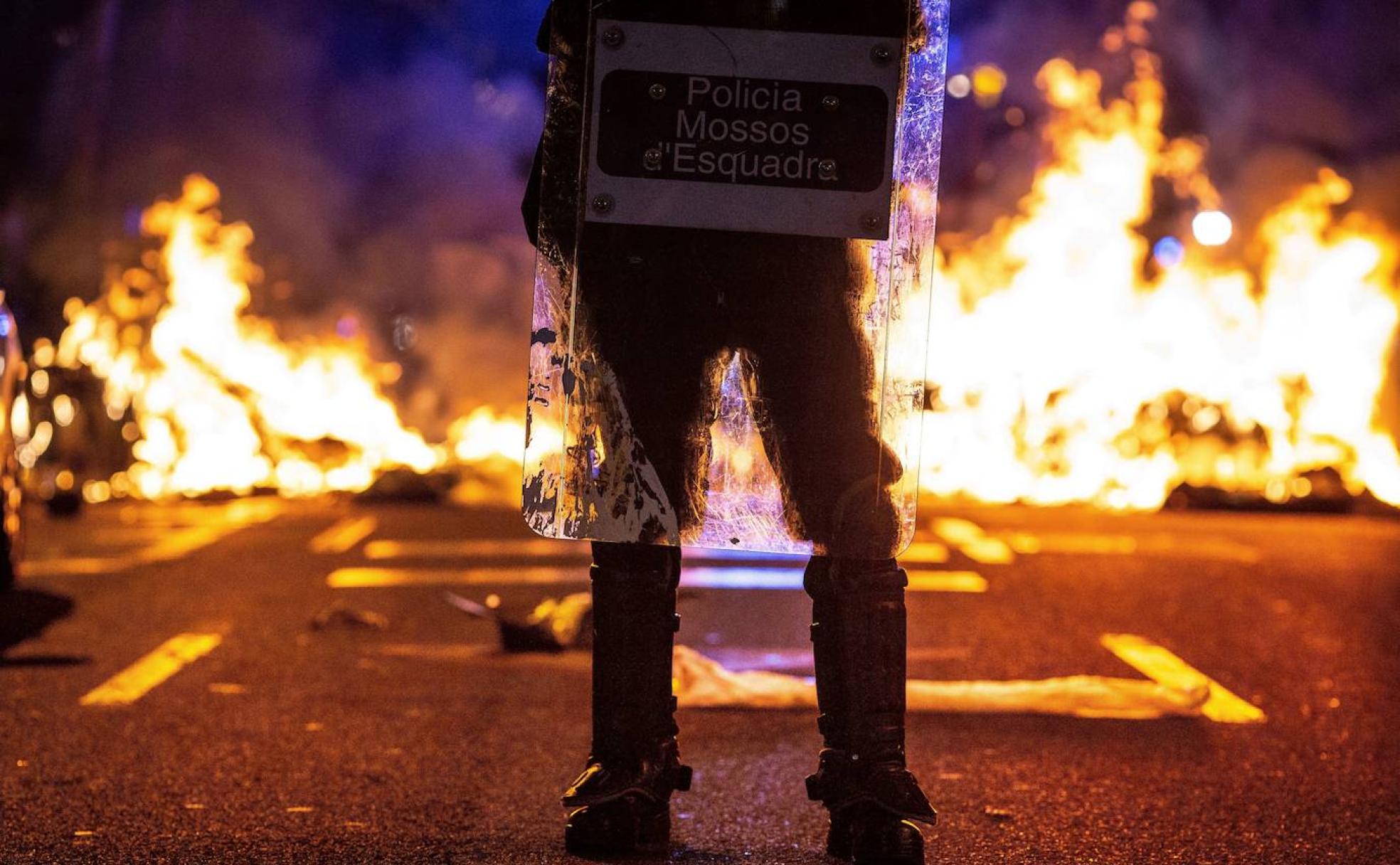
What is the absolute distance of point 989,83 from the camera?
44.5 metres

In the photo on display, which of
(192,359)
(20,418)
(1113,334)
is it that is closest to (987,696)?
(20,418)

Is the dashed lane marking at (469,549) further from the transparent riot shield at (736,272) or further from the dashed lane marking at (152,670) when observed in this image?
the transparent riot shield at (736,272)

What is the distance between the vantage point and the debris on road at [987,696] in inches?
186

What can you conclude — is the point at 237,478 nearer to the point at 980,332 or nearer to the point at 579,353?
the point at 980,332

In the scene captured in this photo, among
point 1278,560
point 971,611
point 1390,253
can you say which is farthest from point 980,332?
point 971,611

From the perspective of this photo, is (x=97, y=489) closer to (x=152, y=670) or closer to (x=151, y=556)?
(x=151, y=556)

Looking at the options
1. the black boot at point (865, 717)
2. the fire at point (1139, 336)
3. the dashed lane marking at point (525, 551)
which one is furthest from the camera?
the fire at point (1139, 336)

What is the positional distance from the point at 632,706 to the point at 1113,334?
41.4 metres

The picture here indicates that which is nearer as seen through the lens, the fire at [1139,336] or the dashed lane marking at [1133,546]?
the dashed lane marking at [1133,546]

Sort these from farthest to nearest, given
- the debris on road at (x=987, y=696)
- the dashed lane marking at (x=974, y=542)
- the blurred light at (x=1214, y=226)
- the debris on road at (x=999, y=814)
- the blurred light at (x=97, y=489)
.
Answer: the blurred light at (x=97, y=489) < the blurred light at (x=1214, y=226) < the dashed lane marking at (x=974, y=542) < the debris on road at (x=987, y=696) < the debris on road at (x=999, y=814)

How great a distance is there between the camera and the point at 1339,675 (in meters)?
5.56

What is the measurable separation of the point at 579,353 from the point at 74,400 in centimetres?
3776

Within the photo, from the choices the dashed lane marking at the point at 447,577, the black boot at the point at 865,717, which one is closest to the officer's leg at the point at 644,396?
the black boot at the point at 865,717

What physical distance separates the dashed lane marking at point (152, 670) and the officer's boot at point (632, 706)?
2280 mm
